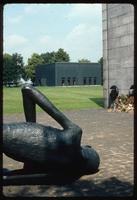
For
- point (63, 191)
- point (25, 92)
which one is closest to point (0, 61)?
point (25, 92)

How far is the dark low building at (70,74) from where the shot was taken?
9750 cm

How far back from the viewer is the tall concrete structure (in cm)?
2306

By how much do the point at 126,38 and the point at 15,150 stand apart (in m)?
18.6

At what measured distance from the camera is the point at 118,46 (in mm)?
24062

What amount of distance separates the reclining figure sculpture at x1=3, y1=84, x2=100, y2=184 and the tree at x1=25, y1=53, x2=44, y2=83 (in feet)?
366

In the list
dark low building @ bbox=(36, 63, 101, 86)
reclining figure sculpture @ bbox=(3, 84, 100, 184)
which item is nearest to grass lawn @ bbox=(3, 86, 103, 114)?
reclining figure sculpture @ bbox=(3, 84, 100, 184)

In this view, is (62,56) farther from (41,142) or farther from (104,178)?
(41,142)

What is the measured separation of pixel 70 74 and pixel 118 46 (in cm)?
7511

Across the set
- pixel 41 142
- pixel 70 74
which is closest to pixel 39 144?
pixel 41 142

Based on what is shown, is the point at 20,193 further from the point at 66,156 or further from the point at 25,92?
the point at 25,92

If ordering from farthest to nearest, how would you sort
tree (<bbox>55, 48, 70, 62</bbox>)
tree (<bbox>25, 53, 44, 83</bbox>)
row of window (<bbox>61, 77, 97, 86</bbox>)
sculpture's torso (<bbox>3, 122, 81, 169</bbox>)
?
tree (<bbox>55, 48, 70, 62</bbox>)
tree (<bbox>25, 53, 44, 83</bbox>)
row of window (<bbox>61, 77, 97, 86</bbox>)
sculpture's torso (<bbox>3, 122, 81, 169</bbox>)

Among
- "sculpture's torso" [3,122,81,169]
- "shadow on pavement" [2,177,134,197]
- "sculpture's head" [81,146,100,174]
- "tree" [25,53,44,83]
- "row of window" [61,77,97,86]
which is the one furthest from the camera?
"tree" [25,53,44,83]

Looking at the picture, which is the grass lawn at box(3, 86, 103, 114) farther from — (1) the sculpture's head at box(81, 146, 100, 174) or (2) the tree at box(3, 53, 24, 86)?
(2) the tree at box(3, 53, 24, 86)

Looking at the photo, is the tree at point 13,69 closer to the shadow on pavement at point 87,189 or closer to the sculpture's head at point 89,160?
the sculpture's head at point 89,160
